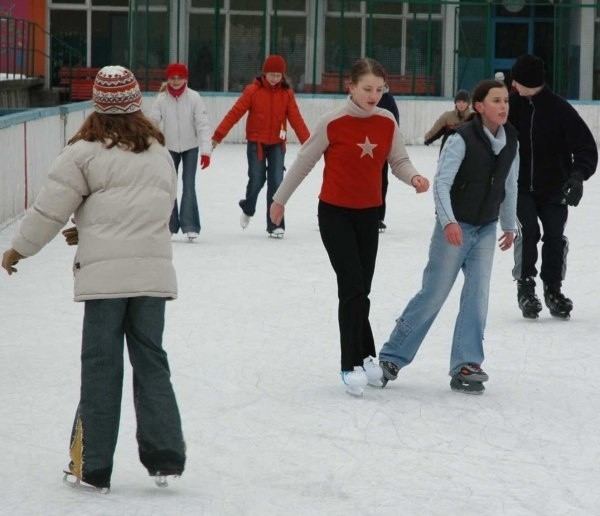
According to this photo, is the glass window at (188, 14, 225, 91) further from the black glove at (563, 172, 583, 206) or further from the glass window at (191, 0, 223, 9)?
the black glove at (563, 172, 583, 206)

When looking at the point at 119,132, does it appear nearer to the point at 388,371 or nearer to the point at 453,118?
the point at 388,371

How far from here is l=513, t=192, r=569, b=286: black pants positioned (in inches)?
330

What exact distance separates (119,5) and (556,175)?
2462cm

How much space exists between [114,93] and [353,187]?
202 centimetres

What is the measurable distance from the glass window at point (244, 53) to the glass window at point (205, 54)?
22 centimetres

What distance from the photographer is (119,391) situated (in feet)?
15.4

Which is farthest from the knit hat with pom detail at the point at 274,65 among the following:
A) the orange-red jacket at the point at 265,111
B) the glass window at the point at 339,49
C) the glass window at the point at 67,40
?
the glass window at the point at 67,40

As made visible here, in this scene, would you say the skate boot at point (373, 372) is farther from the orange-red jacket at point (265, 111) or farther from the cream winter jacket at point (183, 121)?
the orange-red jacket at point (265, 111)

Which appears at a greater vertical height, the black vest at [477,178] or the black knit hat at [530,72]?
the black knit hat at [530,72]

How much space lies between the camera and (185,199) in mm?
12000

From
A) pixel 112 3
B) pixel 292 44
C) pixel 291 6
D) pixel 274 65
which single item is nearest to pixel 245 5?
pixel 291 6

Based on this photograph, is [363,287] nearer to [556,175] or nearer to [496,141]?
[496,141]

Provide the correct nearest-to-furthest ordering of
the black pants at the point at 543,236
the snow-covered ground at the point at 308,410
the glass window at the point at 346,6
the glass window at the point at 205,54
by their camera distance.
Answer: the snow-covered ground at the point at 308,410 < the black pants at the point at 543,236 < the glass window at the point at 205,54 < the glass window at the point at 346,6

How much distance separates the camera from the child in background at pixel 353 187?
6.38 meters
